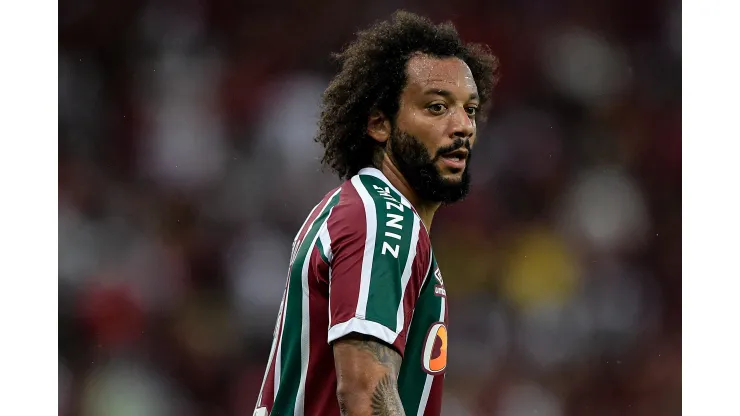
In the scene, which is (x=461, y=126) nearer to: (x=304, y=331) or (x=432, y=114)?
(x=432, y=114)

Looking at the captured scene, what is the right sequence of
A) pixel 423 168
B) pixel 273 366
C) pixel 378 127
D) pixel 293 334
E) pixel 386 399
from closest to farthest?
1. pixel 386 399
2. pixel 293 334
3. pixel 273 366
4. pixel 423 168
5. pixel 378 127

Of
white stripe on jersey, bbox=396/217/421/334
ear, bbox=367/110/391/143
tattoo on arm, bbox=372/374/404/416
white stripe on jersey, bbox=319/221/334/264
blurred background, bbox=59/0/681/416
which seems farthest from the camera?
blurred background, bbox=59/0/681/416

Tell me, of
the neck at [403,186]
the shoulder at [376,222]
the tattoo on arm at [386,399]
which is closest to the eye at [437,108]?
the neck at [403,186]

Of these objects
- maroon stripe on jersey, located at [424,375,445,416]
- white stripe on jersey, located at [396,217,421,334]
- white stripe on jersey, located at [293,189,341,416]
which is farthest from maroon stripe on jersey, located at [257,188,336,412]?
maroon stripe on jersey, located at [424,375,445,416]

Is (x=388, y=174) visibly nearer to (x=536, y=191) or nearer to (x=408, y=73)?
(x=408, y=73)

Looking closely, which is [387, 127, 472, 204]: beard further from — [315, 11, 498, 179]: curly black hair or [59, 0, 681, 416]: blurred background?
[59, 0, 681, 416]: blurred background

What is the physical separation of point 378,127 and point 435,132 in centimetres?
23

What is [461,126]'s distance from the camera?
2.81 metres

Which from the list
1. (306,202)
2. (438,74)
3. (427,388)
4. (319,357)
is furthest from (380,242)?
(306,202)

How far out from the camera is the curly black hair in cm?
297

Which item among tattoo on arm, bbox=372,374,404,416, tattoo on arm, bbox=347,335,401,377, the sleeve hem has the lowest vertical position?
tattoo on arm, bbox=372,374,404,416

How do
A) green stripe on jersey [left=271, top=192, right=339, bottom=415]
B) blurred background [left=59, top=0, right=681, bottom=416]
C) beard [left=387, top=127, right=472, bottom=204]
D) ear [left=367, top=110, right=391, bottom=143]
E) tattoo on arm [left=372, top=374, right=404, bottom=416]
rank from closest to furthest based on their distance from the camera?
tattoo on arm [left=372, top=374, right=404, bottom=416] → green stripe on jersey [left=271, top=192, right=339, bottom=415] → beard [left=387, top=127, right=472, bottom=204] → ear [left=367, top=110, right=391, bottom=143] → blurred background [left=59, top=0, right=681, bottom=416]

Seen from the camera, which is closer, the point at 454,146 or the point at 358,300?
the point at 358,300

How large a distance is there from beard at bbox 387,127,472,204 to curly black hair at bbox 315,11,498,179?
127 millimetres
